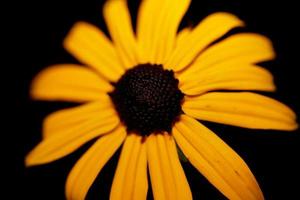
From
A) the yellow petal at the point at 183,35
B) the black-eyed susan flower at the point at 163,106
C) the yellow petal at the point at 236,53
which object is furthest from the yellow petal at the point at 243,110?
the yellow petal at the point at 183,35

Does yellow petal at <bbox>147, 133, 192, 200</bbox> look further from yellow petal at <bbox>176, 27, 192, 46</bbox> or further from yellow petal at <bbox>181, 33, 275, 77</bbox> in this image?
yellow petal at <bbox>176, 27, 192, 46</bbox>

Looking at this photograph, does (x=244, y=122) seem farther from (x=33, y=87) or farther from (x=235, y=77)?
(x=33, y=87)

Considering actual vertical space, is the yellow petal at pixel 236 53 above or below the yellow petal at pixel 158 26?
below

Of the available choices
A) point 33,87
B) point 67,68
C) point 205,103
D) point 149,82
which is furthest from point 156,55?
point 33,87

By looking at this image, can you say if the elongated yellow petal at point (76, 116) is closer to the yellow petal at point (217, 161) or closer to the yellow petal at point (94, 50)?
the yellow petal at point (94, 50)

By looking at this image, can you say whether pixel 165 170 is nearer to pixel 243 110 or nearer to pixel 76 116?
pixel 243 110

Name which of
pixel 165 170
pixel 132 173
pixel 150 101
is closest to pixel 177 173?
pixel 165 170
